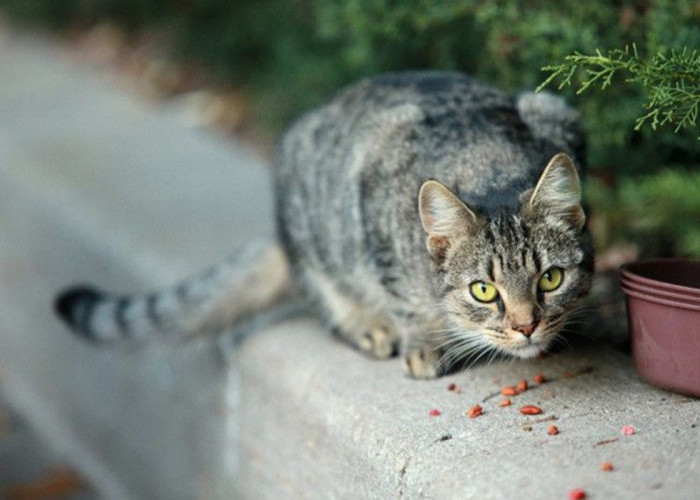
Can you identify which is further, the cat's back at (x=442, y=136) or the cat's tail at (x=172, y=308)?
the cat's tail at (x=172, y=308)

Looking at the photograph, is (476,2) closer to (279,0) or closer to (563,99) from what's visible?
(563,99)

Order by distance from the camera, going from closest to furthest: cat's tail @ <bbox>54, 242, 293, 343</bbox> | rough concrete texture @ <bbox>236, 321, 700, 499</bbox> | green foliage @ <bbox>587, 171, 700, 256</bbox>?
rough concrete texture @ <bbox>236, 321, 700, 499</bbox>
green foliage @ <bbox>587, 171, 700, 256</bbox>
cat's tail @ <bbox>54, 242, 293, 343</bbox>

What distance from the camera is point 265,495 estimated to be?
139 inches

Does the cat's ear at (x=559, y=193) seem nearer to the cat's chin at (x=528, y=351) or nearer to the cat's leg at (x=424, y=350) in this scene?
the cat's chin at (x=528, y=351)

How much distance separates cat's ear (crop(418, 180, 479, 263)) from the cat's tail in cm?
108

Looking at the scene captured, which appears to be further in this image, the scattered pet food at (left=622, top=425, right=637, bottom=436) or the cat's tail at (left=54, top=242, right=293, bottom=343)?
the cat's tail at (left=54, top=242, right=293, bottom=343)

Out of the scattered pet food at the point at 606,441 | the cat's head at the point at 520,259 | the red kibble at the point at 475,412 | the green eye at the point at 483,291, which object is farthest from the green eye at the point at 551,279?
the scattered pet food at the point at 606,441

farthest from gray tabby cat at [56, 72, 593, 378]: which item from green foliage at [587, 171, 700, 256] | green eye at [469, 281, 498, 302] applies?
green foliage at [587, 171, 700, 256]

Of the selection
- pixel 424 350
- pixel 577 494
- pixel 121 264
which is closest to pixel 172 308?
pixel 121 264

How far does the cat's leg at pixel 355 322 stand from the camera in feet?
11.2

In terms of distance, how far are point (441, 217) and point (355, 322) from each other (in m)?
0.76

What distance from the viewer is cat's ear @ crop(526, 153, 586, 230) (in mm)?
2764

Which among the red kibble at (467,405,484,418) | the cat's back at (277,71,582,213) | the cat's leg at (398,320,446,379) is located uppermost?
the cat's back at (277,71,582,213)

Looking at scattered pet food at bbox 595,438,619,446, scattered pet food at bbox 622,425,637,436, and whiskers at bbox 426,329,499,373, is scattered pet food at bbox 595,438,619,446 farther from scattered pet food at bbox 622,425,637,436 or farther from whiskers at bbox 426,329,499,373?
whiskers at bbox 426,329,499,373
